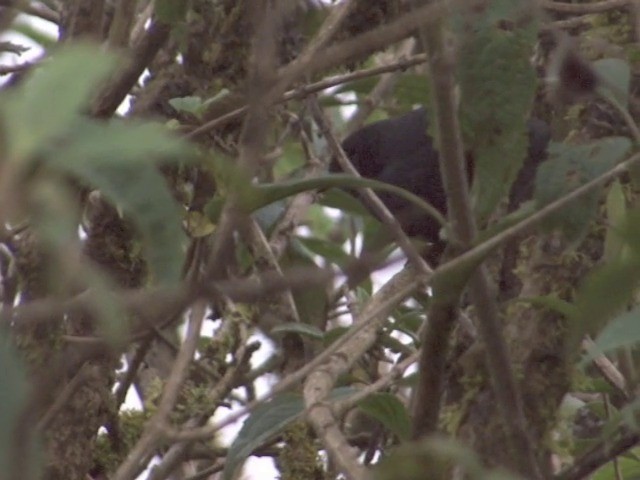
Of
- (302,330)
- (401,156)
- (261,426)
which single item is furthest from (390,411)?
(401,156)

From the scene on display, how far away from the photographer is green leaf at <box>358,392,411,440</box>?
2.21 meters

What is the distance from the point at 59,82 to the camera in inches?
31.7

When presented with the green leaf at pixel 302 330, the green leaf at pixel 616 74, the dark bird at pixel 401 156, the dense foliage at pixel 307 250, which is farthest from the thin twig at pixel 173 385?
the dark bird at pixel 401 156

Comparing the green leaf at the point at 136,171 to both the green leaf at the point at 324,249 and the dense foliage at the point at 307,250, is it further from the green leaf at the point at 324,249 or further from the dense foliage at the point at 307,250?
the green leaf at the point at 324,249

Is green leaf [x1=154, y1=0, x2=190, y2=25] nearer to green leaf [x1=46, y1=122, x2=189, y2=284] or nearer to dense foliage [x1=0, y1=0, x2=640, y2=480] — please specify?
dense foliage [x1=0, y1=0, x2=640, y2=480]

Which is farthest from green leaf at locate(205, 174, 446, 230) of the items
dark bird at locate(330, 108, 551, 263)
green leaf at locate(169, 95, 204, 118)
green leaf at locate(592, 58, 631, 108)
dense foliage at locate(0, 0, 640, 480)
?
dark bird at locate(330, 108, 551, 263)

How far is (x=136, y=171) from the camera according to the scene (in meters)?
0.96

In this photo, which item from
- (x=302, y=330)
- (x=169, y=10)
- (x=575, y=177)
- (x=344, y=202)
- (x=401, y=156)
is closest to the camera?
(x=575, y=177)

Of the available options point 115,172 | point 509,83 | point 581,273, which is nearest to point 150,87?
point 581,273

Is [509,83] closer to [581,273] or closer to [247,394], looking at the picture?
[581,273]

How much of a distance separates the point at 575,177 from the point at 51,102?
1089 mm

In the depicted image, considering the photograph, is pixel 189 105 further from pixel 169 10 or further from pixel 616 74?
pixel 616 74

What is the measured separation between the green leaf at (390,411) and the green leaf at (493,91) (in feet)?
1.64

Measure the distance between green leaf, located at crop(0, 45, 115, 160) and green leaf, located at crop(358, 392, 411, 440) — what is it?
1451mm
